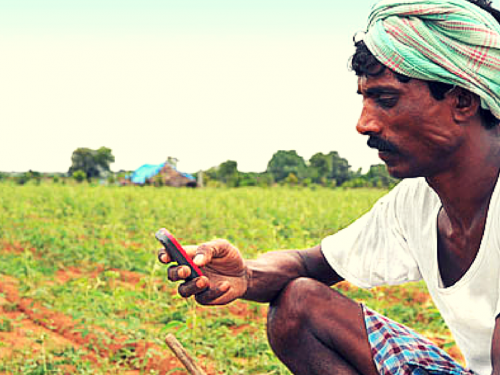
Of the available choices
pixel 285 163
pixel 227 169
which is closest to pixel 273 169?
pixel 285 163

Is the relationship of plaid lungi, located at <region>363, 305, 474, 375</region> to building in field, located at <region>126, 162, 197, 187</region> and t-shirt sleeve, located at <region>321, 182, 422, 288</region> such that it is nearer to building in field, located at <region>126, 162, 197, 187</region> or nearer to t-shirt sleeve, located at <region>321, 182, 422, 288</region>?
t-shirt sleeve, located at <region>321, 182, 422, 288</region>

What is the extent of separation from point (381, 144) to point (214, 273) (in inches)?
23.9

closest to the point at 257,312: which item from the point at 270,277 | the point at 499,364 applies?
the point at 270,277

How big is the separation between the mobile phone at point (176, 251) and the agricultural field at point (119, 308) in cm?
105

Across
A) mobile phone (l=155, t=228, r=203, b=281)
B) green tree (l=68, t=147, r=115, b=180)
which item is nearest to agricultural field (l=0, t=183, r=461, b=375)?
mobile phone (l=155, t=228, r=203, b=281)

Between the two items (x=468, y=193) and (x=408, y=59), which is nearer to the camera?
(x=408, y=59)

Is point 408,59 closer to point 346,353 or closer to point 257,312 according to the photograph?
point 346,353

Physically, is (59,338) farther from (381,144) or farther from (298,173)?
(298,173)

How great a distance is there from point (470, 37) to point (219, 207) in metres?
7.84

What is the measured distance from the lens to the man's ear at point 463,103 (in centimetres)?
157

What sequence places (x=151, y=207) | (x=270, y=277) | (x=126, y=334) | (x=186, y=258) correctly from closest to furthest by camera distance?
(x=186, y=258)
(x=270, y=277)
(x=126, y=334)
(x=151, y=207)

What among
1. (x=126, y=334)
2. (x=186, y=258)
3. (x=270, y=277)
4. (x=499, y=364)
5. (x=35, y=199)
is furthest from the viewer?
(x=35, y=199)

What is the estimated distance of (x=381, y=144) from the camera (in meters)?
1.62

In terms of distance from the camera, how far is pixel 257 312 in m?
3.75
